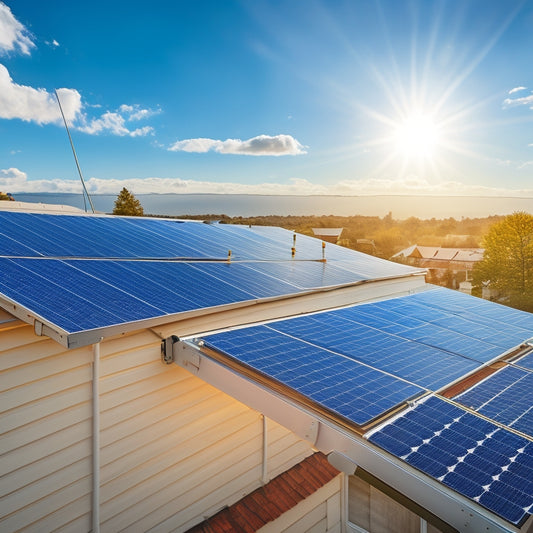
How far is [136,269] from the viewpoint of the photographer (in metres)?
7.10

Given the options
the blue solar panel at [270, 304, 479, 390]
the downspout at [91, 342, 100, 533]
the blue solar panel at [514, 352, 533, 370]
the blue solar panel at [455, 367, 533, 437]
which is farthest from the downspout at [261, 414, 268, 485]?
the blue solar panel at [514, 352, 533, 370]

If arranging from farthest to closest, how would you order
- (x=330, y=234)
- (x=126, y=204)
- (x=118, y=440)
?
(x=330, y=234) < (x=126, y=204) < (x=118, y=440)

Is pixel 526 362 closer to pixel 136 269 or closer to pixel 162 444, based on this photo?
pixel 162 444

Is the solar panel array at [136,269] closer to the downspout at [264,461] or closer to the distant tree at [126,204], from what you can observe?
the downspout at [264,461]

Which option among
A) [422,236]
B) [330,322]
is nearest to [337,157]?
[422,236]

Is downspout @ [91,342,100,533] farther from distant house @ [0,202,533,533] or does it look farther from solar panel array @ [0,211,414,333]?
solar panel array @ [0,211,414,333]

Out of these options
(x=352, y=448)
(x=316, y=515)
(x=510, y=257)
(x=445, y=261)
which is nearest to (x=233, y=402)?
(x=316, y=515)

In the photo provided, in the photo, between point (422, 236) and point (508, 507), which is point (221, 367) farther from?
point (422, 236)

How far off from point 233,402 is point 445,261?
179 feet

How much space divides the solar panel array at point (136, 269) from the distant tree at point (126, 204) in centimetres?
4742

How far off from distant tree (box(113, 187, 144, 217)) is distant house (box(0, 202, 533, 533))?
166 feet

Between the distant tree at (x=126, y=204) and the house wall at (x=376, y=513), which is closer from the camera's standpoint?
the house wall at (x=376, y=513)

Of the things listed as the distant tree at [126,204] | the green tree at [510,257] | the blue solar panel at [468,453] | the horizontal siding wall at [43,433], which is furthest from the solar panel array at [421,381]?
the distant tree at [126,204]

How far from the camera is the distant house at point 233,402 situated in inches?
140
